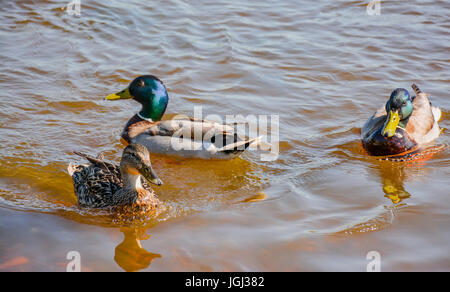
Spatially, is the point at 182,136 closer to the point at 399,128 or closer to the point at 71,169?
the point at 71,169

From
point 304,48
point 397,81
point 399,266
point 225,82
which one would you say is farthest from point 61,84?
point 399,266

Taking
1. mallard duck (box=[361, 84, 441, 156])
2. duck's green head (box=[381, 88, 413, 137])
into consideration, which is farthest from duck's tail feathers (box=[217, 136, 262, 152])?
duck's green head (box=[381, 88, 413, 137])

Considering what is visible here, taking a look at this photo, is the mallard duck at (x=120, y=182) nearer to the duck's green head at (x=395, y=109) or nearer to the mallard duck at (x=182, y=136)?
the mallard duck at (x=182, y=136)

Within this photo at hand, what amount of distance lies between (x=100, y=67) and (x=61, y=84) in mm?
872

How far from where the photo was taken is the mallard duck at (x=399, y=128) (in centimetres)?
673

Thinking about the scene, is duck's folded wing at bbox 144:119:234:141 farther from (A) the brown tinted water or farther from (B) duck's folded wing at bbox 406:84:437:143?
(B) duck's folded wing at bbox 406:84:437:143

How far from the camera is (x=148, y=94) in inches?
284

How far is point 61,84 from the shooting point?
8.28m

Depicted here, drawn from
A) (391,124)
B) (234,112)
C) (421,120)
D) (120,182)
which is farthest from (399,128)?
(120,182)

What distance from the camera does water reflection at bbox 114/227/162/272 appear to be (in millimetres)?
4352

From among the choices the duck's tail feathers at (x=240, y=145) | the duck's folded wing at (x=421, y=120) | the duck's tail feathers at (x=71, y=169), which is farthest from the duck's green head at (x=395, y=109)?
the duck's tail feathers at (x=71, y=169)

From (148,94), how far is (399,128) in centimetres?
319

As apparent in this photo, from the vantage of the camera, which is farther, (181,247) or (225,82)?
(225,82)

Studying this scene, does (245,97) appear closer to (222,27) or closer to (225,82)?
(225,82)
